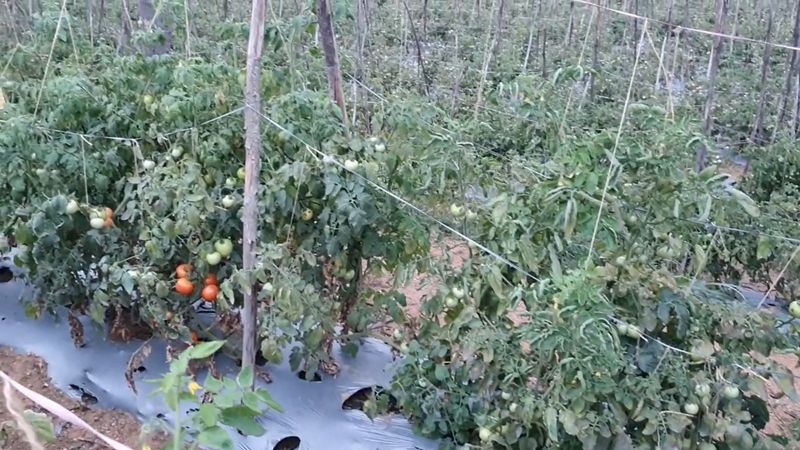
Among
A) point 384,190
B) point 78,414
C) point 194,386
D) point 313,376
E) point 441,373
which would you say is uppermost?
point 384,190

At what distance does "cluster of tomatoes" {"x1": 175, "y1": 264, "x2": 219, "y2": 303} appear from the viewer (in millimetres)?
2062

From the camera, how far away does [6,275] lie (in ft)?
8.84

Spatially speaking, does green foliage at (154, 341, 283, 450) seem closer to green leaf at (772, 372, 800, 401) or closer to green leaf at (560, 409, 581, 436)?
green leaf at (560, 409, 581, 436)

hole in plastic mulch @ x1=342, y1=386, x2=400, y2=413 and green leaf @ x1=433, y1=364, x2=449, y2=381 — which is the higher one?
green leaf @ x1=433, y1=364, x2=449, y2=381

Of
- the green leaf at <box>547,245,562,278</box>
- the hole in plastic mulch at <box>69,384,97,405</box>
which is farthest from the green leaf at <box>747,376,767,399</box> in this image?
the hole in plastic mulch at <box>69,384,97,405</box>

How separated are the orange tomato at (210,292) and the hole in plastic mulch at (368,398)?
524 mm

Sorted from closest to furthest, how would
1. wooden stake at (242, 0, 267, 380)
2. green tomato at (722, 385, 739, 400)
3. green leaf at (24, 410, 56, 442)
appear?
1. green leaf at (24, 410, 56, 442)
2. green tomato at (722, 385, 739, 400)
3. wooden stake at (242, 0, 267, 380)

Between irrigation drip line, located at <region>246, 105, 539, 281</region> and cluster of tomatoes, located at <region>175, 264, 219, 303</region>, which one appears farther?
cluster of tomatoes, located at <region>175, 264, 219, 303</region>

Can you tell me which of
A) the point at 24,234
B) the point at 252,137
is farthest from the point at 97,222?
the point at 252,137

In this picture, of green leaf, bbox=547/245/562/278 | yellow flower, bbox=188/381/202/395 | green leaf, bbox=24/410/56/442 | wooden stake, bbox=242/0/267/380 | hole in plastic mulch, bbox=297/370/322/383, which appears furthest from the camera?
hole in plastic mulch, bbox=297/370/322/383

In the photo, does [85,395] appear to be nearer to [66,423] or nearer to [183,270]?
[66,423]

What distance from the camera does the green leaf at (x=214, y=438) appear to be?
1.06 metres

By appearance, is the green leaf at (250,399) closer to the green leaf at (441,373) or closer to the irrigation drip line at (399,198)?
the irrigation drip line at (399,198)

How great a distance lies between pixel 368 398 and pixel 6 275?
147 cm
